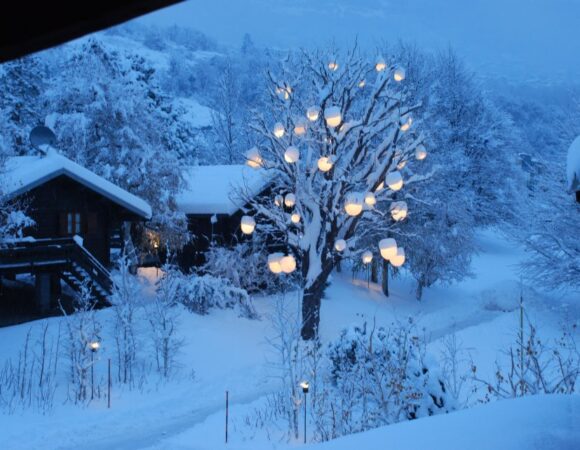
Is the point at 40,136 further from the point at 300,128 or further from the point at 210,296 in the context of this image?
the point at 300,128

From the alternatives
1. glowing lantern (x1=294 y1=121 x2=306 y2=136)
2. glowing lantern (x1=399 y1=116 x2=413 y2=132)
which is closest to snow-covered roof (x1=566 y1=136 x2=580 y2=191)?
glowing lantern (x1=294 y1=121 x2=306 y2=136)

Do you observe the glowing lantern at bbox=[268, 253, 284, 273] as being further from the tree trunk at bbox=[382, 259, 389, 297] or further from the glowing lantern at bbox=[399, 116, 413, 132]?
the tree trunk at bbox=[382, 259, 389, 297]

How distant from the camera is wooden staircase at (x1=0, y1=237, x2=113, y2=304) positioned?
59.6 ft

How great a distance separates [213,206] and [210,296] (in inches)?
246

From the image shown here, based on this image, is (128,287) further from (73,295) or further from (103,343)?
(73,295)

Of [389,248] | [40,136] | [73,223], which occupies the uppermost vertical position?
[40,136]

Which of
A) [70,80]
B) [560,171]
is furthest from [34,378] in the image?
[560,171]

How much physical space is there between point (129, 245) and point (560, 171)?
1759cm

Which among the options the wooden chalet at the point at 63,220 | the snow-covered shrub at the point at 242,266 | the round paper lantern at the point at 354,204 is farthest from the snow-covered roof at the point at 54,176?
the round paper lantern at the point at 354,204

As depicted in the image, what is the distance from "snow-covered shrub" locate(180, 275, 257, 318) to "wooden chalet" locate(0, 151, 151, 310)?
2.99 metres

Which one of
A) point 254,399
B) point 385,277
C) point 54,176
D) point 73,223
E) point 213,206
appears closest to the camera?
point 254,399

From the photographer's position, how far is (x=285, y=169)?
709 inches

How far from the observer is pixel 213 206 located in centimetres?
2477

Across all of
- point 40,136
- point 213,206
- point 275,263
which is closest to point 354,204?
point 275,263
